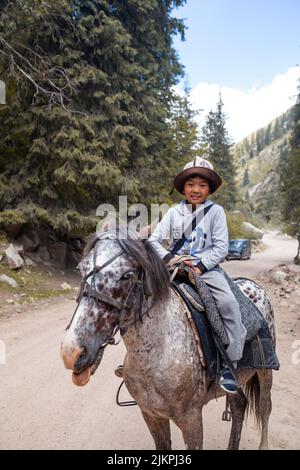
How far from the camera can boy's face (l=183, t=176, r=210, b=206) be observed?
292 cm

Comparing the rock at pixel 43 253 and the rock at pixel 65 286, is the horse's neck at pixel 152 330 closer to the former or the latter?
the rock at pixel 65 286

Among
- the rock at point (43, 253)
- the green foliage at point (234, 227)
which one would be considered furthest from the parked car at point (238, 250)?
the rock at point (43, 253)

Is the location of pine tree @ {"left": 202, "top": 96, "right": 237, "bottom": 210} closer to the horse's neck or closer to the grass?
the grass

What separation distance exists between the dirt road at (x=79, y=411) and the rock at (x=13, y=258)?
438cm

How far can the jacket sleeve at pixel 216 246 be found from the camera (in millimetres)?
2713

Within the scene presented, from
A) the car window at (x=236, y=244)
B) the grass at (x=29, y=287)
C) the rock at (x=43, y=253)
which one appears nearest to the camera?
the grass at (x=29, y=287)

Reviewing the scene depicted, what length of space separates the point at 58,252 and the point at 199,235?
440 inches

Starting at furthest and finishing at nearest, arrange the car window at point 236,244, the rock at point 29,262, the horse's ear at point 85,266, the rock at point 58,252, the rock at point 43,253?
the car window at point 236,244
the rock at point 58,252
the rock at point 43,253
the rock at point 29,262
the horse's ear at point 85,266

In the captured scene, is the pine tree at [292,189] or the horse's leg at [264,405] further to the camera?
the pine tree at [292,189]

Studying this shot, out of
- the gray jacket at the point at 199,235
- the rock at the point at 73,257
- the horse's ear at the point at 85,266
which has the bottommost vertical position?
the rock at the point at 73,257

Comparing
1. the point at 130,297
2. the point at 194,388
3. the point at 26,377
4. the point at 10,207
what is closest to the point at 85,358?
the point at 130,297

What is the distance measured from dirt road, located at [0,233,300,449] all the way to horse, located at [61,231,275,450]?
1.30m

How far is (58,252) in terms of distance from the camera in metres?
13.2

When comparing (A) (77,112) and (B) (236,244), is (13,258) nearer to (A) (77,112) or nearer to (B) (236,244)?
(A) (77,112)
